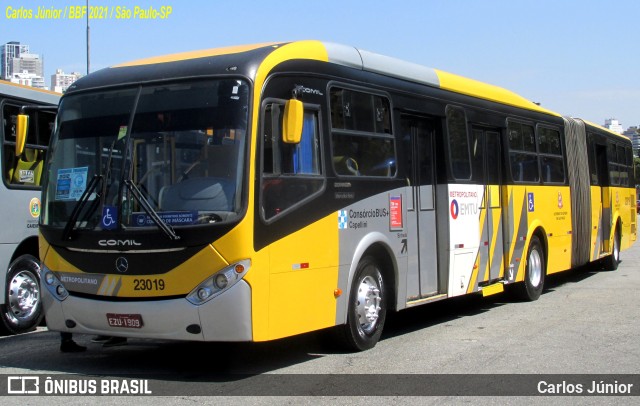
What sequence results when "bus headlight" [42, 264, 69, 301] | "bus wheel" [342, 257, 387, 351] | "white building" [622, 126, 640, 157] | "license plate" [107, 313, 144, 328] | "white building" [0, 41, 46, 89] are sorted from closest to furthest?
"license plate" [107, 313, 144, 328] → "bus headlight" [42, 264, 69, 301] → "bus wheel" [342, 257, 387, 351] → "white building" [0, 41, 46, 89] → "white building" [622, 126, 640, 157]

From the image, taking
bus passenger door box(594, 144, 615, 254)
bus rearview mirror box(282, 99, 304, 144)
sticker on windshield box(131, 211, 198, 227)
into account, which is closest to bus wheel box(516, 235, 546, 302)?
bus passenger door box(594, 144, 615, 254)

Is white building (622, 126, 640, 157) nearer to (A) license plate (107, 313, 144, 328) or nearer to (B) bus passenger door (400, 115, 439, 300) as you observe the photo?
(B) bus passenger door (400, 115, 439, 300)

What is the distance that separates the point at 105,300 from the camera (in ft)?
24.6

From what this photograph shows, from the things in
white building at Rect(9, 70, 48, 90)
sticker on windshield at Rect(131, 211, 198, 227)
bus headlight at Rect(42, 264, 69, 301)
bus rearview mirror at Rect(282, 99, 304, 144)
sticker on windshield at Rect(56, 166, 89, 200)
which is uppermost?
white building at Rect(9, 70, 48, 90)

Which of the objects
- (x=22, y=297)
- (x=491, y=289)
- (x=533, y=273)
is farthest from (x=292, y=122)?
(x=533, y=273)

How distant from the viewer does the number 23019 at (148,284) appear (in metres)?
7.24

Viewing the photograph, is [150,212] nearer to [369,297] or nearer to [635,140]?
[369,297]

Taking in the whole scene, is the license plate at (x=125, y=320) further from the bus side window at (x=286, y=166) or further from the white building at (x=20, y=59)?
the white building at (x=20, y=59)

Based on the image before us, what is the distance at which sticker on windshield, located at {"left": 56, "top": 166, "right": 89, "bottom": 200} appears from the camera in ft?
25.8

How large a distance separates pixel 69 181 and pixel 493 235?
22.1 feet

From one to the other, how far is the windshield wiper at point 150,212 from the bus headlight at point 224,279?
48 centimetres

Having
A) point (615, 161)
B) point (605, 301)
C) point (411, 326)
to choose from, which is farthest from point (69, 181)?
point (615, 161)

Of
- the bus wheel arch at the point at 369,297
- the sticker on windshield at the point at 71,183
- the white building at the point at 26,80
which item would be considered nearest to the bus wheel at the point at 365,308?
the bus wheel arch at the point at 369,297

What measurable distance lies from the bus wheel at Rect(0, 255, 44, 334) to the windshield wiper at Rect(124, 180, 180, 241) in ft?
12.8
